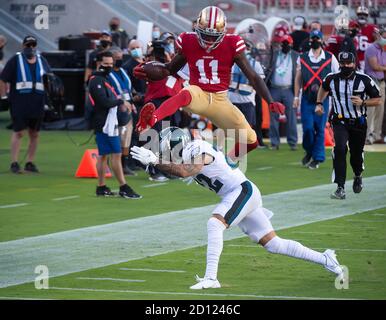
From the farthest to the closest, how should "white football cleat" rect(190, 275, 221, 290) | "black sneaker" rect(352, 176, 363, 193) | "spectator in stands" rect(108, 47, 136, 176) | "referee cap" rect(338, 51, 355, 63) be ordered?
"spectator in stands" rect(108, 47, 136, 176)
"black sneaker" rect(352, 176, 363, 193)
"referee cap" rect(338, 51, 355, 63)
"white football cleat" rect(190, 275, 221, 290)

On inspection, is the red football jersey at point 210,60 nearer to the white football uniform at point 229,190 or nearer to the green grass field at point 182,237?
the green grass field at point 182,237

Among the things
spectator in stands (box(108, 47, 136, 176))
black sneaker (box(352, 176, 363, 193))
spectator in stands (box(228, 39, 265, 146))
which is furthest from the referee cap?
spectator in stands (box(228, 39, 265, 146))

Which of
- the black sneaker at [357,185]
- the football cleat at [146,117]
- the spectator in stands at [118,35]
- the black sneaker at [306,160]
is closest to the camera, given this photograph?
the football cleat at [146,117]

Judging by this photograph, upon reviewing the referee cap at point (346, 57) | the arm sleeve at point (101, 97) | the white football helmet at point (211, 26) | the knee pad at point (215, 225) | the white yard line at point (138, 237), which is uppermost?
the white football helmet at point (211, 26)

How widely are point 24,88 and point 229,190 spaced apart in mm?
9394

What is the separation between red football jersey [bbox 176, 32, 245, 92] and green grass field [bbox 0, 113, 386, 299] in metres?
1.65

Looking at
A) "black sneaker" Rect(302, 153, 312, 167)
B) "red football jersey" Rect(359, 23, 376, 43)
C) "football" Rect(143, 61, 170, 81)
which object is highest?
"football" Rect(143, 61, 170, 81)

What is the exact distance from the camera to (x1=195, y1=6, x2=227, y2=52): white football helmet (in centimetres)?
1204

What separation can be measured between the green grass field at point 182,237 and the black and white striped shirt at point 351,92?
1125 mm

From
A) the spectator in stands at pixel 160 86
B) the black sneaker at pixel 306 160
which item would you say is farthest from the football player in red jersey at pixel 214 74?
the black sneaker at pixel 306 160

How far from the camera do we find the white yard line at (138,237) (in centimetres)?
1155

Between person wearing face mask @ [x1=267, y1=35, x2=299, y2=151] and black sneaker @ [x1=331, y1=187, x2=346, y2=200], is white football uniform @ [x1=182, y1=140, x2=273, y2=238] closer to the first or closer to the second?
black sneaker @ [x1=331, y1=187, x2=346, y2=200]

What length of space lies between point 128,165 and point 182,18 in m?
15.3

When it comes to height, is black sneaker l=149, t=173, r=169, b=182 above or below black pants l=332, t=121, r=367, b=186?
below
